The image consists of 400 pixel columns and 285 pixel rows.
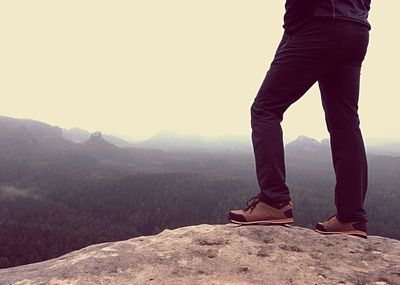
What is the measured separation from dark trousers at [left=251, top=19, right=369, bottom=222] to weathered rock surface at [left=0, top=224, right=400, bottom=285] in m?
0.49

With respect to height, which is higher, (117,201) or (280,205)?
(280,205)

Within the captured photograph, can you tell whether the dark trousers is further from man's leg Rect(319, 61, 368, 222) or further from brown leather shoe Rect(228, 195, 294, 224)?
brown leather shoe Rect(228, 195, 294, 224)

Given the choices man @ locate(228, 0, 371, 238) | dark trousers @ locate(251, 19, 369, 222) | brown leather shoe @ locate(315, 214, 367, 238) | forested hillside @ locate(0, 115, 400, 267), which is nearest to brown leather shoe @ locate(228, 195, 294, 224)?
man @ locate(228, 0, 371, 238)

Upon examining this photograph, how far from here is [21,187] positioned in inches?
6033

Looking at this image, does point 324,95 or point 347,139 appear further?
point 324,95

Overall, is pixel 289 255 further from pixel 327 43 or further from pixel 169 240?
pixel 327 43

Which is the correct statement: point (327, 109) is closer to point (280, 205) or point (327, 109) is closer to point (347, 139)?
point (347, 139)

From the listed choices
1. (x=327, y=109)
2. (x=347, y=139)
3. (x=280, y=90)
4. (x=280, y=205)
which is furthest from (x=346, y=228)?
(x=280, y=90)

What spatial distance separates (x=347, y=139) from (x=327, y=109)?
447 mm

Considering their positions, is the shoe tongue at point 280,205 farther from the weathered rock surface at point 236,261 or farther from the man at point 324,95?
the weathered rock surface at point 236,261

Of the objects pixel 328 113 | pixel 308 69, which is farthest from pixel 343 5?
pixel 328 113


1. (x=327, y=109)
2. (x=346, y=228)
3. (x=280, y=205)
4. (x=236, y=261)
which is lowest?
(x=236, y=261)

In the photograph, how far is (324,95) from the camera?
4438 millimetres

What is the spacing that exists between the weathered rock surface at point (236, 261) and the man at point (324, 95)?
1.01ft
